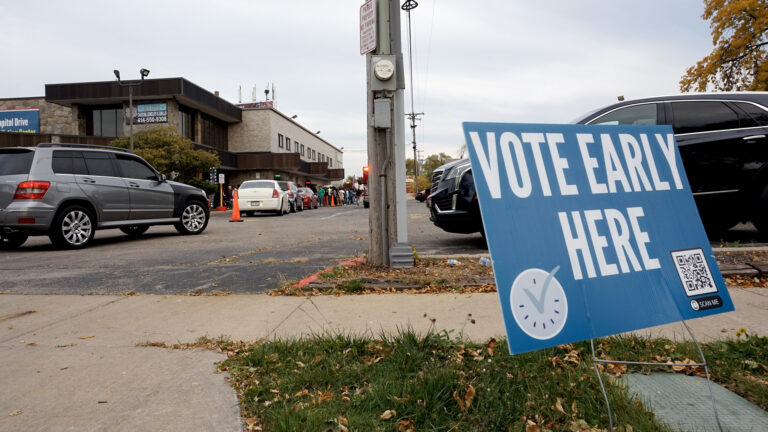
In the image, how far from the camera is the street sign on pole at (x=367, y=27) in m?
4.93

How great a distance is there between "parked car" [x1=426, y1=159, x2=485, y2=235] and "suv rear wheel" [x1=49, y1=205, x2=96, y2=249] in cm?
601

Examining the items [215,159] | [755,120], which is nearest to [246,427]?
[755,120]

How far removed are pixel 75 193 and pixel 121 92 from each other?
107ft

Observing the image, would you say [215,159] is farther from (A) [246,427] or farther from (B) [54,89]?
(A) [246,427]

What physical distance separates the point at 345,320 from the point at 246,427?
4.80ft

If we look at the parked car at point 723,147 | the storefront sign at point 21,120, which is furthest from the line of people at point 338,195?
the parked car at point 723,147

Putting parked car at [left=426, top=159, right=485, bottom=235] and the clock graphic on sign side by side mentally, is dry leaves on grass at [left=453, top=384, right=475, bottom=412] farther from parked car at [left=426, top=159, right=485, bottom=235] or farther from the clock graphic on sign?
parked car at [left=426, top=159, right=485, bottom=235]

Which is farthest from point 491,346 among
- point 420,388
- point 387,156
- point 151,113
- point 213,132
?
point 213,132

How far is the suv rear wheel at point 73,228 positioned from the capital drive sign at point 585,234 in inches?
318

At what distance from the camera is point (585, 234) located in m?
2.12

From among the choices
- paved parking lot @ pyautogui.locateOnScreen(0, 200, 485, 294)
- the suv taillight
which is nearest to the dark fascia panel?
paved parking lot @ pyautogui.locateOnScreen(0, 200, 485, 294)

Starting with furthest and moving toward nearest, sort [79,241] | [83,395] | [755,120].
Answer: [79,241]
[755,120]
[83,395]

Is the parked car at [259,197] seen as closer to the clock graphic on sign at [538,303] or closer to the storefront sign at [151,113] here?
the clock graphic on sign at [538,303]

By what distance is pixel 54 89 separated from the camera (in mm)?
36125
